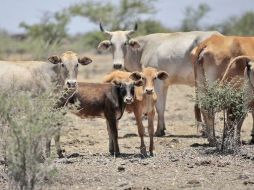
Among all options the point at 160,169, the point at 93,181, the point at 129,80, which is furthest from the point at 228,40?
the point at 93,181

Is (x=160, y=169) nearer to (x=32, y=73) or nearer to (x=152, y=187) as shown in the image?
(x=152, y=187)

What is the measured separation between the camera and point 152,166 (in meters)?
10.4

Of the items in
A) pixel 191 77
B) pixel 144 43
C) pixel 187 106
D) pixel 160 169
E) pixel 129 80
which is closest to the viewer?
pixel 160 169

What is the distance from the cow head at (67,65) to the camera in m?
11.6

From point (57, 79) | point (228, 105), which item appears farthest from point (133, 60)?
point (228, 105)

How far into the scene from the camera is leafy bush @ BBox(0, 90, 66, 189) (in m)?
8.32

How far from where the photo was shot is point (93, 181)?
9570 millimetres

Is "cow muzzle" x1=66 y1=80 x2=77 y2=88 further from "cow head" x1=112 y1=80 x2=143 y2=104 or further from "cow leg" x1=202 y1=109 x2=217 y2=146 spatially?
"cow leg" x1=202 y1=109 x2=217 y2=146

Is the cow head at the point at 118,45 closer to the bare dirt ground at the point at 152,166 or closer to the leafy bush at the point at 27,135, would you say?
the bare dirt ground at the point at 152,166

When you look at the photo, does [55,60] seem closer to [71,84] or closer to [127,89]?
[71,84]

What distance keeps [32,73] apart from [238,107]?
345 centimetres

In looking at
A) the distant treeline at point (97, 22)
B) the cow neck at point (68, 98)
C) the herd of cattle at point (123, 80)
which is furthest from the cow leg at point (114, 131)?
the distant treeline at point (97, 22)

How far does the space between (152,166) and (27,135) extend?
268cm

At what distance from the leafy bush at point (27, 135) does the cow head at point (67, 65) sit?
108 inches
